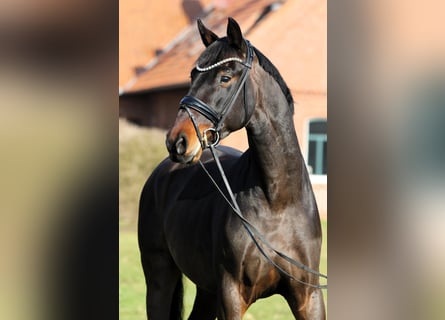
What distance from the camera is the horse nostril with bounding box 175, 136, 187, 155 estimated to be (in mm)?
→ 2414

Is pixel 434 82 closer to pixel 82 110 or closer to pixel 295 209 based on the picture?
pixel 82 110

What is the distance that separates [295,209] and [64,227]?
2018 millimetres

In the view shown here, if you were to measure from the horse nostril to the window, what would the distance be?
10.6 meters

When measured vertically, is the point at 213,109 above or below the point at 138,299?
above

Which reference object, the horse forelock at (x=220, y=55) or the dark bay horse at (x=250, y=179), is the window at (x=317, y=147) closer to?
the dark bay horse at (x=250, y=179)

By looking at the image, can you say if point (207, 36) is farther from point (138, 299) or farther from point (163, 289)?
point (138, 299)

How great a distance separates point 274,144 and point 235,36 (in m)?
0.51

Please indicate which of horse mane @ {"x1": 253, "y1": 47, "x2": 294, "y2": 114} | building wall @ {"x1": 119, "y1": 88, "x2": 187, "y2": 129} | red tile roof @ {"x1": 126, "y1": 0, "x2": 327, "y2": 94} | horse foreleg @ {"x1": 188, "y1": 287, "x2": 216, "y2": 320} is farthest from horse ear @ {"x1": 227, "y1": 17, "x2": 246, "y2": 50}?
building wall @ {"x1": 119, "y1": 88, "x2": 187, "y2": 129}

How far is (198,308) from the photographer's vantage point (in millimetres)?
3900

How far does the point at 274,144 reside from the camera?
2.77 m

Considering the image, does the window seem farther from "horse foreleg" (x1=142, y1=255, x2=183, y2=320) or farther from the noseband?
the noseband

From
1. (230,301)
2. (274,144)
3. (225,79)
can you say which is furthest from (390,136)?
(230,301)

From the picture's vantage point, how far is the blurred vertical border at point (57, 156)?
0.82 metres

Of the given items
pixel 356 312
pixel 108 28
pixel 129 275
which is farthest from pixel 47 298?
pixel 129 275
